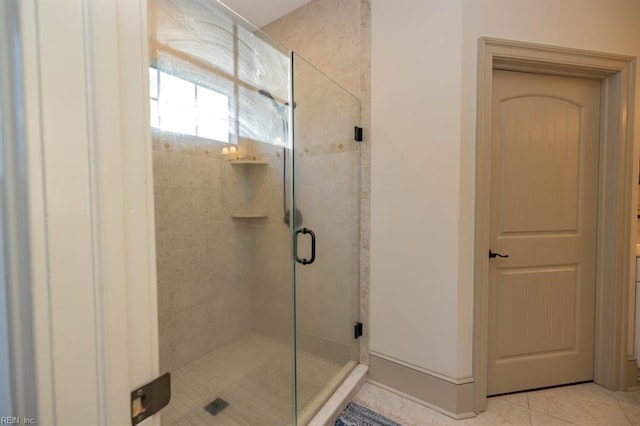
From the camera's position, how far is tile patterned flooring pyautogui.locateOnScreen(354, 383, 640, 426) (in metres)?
1.51

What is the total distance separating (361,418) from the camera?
60.0 inches

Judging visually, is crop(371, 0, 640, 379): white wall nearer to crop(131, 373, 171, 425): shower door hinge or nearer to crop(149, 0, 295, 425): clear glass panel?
crop(149, 0, 295, 425): clear glass panel

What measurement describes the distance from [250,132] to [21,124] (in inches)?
71.4

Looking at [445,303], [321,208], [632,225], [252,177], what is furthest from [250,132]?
[632,225]

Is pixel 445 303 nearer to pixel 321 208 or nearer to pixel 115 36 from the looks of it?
pixel 321 208

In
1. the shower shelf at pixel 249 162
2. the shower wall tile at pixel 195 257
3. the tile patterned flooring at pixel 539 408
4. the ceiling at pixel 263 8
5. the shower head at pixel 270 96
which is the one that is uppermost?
the ceiling at pixel 263 8

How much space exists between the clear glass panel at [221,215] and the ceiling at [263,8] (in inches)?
18.1

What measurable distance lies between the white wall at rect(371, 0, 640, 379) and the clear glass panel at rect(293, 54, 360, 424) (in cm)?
18

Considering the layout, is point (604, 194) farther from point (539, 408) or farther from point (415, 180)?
point (539, 408)

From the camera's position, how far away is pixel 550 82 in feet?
5.60

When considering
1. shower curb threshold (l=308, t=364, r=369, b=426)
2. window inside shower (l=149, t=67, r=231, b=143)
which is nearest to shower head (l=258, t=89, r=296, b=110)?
window inside shower (l=149, t=67, r=231, b=143)

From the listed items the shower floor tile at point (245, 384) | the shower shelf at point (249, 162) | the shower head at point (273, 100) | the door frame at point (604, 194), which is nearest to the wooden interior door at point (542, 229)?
the door frame at point (604, 194)

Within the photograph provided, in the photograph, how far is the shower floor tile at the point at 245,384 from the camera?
146cm

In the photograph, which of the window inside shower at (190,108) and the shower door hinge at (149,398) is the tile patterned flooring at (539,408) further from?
the window inside shower at (190,108)
